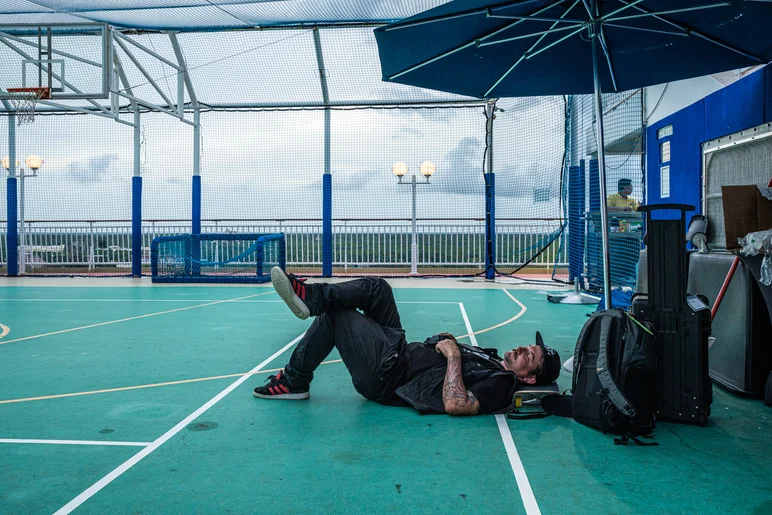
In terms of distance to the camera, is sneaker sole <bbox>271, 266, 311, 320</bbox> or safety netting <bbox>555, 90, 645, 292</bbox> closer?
sneaker sole <bbox>271, 266, 311, 320</bbox>

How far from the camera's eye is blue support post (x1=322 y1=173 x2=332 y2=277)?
46.2ft

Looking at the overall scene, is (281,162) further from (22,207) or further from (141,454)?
(141,454)

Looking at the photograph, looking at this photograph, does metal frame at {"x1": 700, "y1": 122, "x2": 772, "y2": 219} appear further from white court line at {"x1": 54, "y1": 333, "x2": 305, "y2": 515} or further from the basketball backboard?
the basketball backboard

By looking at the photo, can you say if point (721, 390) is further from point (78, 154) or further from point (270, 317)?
point (78, 154)

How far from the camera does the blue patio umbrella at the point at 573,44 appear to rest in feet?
11.6

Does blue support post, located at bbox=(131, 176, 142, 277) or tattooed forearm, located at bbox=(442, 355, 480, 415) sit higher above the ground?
blue support post, located at bbox=(131, 176, 142, 277)

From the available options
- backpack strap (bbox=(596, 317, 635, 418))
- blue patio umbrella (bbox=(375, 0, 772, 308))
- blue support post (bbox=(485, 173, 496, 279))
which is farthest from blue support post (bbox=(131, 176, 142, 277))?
backpack strap (bbox=(596, 317, 635, 418))

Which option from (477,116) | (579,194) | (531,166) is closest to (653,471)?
(579,194)

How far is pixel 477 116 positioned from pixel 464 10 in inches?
411

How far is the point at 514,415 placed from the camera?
3135 millimetres

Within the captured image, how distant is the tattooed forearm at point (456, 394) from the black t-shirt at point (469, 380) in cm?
6

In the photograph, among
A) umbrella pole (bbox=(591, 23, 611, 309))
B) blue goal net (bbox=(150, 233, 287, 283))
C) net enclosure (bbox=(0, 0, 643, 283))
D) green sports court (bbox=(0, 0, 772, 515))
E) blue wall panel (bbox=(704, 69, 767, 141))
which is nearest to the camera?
green sports court (bbox=(0, 0, 772, 515))

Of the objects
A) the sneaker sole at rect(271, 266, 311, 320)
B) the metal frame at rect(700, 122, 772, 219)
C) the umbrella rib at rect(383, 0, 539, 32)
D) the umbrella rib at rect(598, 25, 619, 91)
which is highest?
the umbrella rib at rect(383, 0, 539, 32)

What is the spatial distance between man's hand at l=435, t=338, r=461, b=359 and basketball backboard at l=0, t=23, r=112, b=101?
10091 millimetres
